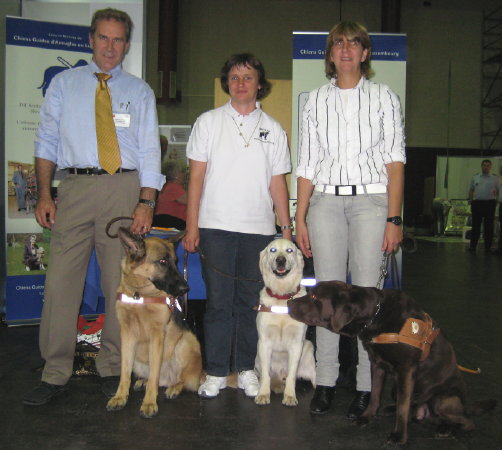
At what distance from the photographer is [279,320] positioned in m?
2.96

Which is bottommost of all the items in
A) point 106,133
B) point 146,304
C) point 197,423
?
point 197,423

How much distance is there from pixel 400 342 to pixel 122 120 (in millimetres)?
1873

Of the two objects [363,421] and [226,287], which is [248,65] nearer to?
[226,287]

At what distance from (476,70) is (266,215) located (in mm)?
15833

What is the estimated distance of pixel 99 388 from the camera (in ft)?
10.3

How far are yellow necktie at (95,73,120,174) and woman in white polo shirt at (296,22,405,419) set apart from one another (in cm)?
108

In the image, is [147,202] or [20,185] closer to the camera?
[147,202]

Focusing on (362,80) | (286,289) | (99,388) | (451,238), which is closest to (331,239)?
(286,289)

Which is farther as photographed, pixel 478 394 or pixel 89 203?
pixel 478 394

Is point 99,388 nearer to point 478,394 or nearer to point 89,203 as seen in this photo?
point 89,203

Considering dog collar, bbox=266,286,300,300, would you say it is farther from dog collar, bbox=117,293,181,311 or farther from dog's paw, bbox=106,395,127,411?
dog's paw, bbox=106,395,127,411

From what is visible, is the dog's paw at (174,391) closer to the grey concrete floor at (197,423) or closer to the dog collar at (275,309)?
the grey concrete floor at (197,423)

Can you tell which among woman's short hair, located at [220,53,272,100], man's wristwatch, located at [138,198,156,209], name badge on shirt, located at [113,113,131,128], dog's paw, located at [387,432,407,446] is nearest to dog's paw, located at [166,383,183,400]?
man's wristwatch, located at [138,198,156,209]

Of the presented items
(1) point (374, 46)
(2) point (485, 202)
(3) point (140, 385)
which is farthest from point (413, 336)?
(2) point (485, 202)
